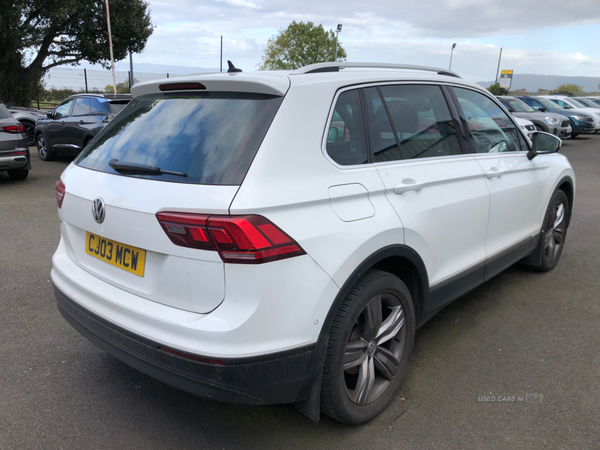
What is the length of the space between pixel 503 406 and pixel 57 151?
39.3 ft

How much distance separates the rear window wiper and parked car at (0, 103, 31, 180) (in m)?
7.73

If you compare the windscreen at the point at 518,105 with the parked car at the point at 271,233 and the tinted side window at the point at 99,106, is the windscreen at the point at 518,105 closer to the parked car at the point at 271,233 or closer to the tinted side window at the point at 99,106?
the tinted side window at the point at 99,106

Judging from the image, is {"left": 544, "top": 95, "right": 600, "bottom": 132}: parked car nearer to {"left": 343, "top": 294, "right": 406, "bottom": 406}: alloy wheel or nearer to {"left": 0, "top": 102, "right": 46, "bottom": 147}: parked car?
{"left": 0, "top": 102, "right": 46, "bottom": 147}: parked car

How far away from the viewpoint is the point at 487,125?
3.60 metres

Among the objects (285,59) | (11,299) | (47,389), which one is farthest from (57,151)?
(285,59)

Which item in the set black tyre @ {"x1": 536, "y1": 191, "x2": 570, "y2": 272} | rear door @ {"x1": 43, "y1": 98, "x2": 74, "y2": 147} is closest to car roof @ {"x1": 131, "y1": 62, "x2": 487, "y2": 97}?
black tyre @ {"x1": 536, "y1": 191, "x2": 570, "y2": 272}

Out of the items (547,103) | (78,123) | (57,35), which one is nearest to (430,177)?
(78,123)

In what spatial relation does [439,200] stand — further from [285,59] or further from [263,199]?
[285,59]

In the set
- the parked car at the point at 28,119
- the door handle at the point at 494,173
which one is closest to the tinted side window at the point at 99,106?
the parked car at the point at 28,119

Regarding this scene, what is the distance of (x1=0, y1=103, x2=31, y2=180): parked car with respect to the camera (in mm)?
8766

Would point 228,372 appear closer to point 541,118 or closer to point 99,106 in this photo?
point 99,106

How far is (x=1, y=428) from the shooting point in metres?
2.50

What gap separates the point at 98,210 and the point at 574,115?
20815 millimetres

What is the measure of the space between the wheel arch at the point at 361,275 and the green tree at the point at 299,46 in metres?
Answer: 51.5
